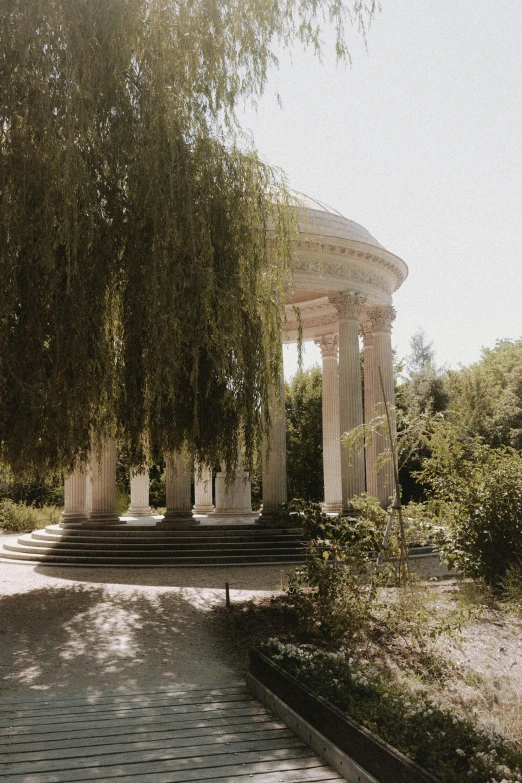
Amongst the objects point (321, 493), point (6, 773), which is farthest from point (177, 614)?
point (321, 493)

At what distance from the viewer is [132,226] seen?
60.6ft

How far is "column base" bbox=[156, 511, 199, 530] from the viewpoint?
3600 centimetres

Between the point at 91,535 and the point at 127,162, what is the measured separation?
22.9 meters

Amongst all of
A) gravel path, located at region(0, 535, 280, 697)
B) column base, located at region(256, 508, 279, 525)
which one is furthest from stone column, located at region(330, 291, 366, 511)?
gravel path, located at region(0, 535, 280, 697)

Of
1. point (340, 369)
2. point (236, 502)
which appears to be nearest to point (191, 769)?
point (340, 369)

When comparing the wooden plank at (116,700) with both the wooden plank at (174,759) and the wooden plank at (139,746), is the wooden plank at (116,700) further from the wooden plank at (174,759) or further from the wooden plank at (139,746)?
the wooden plank at (174,759)

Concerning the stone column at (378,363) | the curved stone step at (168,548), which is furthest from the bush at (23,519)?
the stone column at (378,363)

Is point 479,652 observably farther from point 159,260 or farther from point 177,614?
point 159,260

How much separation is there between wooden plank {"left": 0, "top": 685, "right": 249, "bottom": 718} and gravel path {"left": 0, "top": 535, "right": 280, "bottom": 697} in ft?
3.33

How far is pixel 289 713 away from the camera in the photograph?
11.7 metres

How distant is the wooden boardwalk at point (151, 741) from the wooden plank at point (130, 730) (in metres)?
0.01

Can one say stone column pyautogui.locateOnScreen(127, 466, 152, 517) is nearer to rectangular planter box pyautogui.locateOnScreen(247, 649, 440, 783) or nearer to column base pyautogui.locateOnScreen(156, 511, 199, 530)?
column base pyautogui.locateOnScreen(156, 511, 199, 530)

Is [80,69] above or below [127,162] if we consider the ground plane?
above

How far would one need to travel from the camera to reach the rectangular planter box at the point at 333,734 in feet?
28.2
